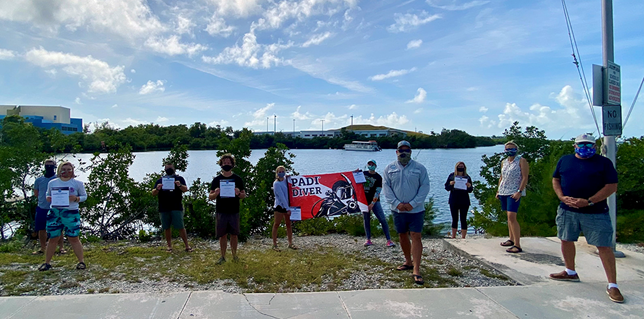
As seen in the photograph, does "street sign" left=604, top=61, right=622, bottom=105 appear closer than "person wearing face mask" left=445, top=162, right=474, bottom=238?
Yes

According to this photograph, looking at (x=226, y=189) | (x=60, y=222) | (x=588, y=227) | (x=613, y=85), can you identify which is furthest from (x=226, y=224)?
(x=613, y=85)

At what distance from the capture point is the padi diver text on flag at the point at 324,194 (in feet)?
31.7

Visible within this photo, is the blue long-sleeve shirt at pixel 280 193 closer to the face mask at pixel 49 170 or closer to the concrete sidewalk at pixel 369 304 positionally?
the concrete sidewalk at pixel 369 304

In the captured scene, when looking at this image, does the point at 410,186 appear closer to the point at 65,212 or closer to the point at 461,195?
the point at 461,195

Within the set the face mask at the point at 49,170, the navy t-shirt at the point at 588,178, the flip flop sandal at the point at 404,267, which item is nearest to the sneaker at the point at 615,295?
the navy t-shirt at the point at 588,178

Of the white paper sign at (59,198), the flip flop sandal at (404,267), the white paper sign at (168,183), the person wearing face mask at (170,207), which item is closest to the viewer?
the flip flop sandal at (404,267)

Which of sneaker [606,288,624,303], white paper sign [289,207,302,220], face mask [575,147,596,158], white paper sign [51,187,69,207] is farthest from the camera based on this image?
white paper sign [289,207,302,220]

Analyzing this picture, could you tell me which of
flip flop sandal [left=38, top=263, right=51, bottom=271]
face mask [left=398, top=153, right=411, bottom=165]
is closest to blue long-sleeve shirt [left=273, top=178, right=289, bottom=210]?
face mask [left=398, top=153, right=411, bottom=165]

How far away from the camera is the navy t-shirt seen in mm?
4629

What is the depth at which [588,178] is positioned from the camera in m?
4.66

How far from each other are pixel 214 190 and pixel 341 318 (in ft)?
11.4

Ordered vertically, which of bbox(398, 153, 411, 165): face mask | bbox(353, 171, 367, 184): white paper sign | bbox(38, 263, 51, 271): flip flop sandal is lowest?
bbox(38, 263, 51, 271): flip flop sandal

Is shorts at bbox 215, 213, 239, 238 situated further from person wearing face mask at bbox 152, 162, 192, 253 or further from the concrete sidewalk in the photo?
the concrete sidewalk

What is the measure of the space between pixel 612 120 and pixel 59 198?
29.5 feet
